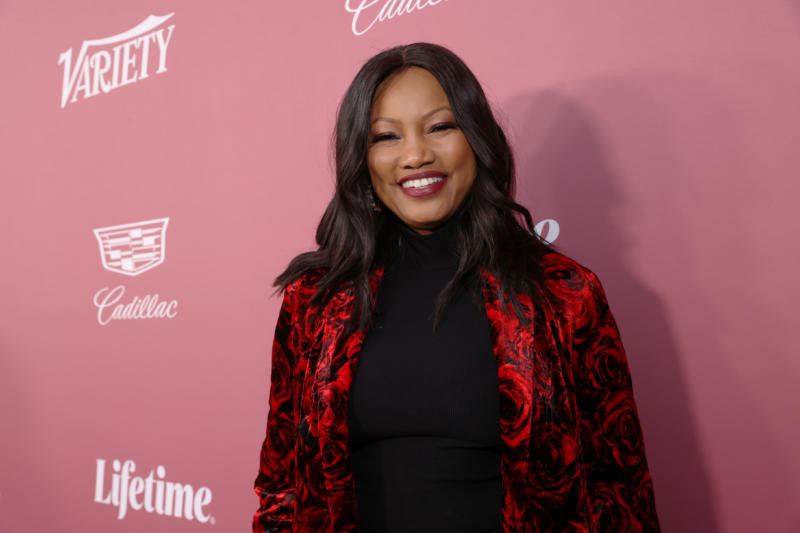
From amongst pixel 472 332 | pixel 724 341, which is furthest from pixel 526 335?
pixel 724 341

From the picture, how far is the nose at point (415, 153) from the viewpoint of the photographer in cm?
93

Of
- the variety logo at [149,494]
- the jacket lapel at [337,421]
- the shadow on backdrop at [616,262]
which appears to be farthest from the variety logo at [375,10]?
the variety logo at [149,494]

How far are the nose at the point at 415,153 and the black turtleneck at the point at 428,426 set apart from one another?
22cm

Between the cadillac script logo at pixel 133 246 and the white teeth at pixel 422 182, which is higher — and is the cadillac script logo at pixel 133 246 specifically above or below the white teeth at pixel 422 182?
above

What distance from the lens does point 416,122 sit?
0.95 m

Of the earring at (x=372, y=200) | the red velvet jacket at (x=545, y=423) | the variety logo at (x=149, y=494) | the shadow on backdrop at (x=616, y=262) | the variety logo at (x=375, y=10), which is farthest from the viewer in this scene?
the variety logo at (x=149, y=494)

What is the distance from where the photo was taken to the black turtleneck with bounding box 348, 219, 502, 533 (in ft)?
2.84

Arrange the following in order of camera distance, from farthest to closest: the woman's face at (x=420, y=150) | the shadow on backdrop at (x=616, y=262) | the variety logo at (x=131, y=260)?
the variety logo at (x=131, y=260) < the shadow on backdrop at (x=616, y=262) < the woman's face at (x=420, y=150)

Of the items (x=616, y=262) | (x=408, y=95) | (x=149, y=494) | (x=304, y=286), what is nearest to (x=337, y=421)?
(x=304, y=286)

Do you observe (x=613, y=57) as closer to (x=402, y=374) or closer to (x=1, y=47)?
(x=402, y=374)

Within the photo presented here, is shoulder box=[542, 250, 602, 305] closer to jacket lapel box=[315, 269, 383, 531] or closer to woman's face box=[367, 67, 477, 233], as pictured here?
woman's face box=[367, 67, 477, 233]

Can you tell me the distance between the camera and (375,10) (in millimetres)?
1566

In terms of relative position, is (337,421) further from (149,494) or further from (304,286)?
(149,494)

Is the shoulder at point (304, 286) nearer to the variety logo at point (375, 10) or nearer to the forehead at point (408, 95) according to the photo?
the forehead at point (408, 95)
